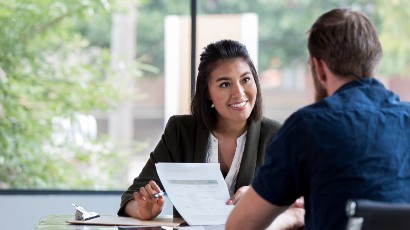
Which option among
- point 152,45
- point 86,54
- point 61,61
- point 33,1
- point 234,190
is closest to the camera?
point 234,190

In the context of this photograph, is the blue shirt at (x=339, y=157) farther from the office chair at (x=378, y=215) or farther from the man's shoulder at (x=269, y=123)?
the man's shoulder at (x=269, y=123)

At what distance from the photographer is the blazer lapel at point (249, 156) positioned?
281cm

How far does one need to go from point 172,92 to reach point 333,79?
462 cm

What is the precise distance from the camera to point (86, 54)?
6.27m

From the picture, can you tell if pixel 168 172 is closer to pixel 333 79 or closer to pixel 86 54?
pixel 333 79

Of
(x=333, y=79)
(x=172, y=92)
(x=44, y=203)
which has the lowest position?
(x=44, y=203)

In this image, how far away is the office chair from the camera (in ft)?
5.35

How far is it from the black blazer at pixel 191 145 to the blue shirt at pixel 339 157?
0.97 m

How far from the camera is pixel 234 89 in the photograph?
287 cm

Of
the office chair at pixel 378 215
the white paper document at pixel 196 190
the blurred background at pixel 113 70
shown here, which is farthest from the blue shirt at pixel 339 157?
the blurred background at pixel 113 70

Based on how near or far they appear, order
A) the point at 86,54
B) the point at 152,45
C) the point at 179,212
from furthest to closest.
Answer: the point at 152,45 < the point at 86,54 < the point at 179,212

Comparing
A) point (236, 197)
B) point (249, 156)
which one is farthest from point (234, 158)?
point (236, 197)

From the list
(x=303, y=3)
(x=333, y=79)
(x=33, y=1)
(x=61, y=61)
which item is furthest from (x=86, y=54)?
(x=333, y=79)

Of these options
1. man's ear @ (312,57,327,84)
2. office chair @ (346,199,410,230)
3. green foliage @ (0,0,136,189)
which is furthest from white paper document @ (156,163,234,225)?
green foliage @ (0,0,136,189)
